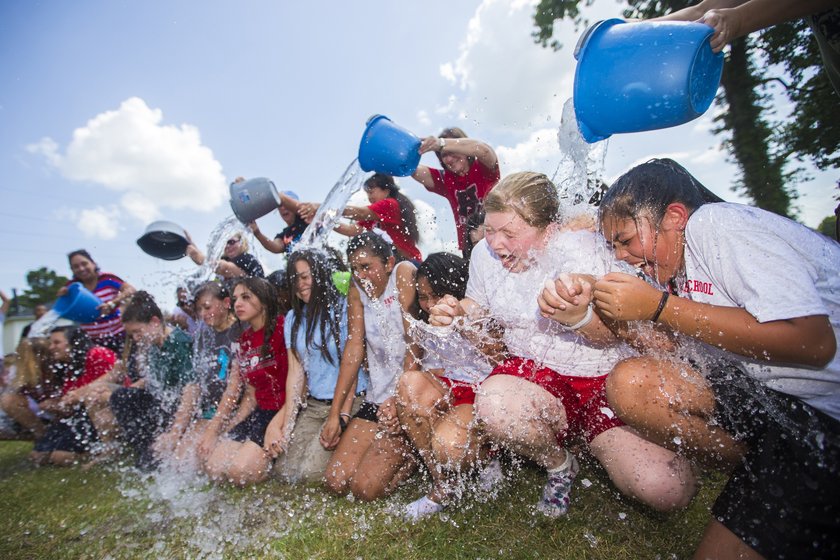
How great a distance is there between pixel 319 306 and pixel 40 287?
46.3 m

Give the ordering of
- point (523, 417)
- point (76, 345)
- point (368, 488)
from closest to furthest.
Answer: point (523, 417) → point (368, 488) → point (76, 345)

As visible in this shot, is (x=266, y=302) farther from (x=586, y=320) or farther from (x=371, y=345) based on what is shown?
(x=586, y=320)

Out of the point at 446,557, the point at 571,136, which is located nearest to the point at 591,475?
the point at 446,557

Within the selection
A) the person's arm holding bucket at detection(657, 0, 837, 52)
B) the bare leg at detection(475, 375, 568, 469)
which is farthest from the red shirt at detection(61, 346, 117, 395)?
the person's arm holding bucket at detection(657, 0, 837, 52)

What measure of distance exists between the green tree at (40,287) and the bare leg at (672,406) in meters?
46.2

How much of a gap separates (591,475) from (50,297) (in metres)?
46.6

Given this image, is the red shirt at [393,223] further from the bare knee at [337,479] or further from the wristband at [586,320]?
the wristband at [586,320]

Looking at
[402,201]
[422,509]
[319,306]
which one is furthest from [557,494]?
[402,201]

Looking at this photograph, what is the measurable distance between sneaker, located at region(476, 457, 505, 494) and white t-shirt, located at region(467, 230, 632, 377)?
2.25 feet

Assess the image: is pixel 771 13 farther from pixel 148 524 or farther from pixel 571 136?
pixel 148 524

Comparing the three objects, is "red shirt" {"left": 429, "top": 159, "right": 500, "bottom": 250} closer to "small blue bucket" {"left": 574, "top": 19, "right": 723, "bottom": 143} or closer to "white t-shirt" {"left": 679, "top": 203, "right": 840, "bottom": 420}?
"small blue bucket" {"left": 574, "top": 19, "right": 723, "bottom": 143}

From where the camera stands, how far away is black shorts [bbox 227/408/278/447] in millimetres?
3671

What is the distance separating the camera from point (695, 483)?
6.51 feet

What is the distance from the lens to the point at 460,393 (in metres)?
2.73
